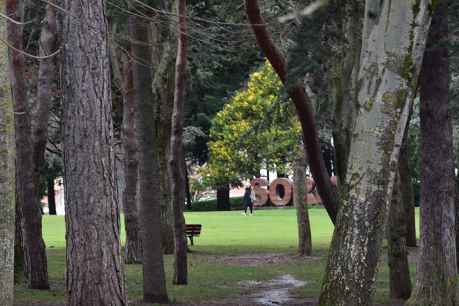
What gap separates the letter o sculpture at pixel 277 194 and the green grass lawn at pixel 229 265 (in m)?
22.6

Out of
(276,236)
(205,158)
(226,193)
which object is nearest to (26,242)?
(276,236)

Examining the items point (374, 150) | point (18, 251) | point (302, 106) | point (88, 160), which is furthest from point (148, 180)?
point (374, 150)

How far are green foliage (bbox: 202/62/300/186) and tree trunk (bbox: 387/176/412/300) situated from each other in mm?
19322

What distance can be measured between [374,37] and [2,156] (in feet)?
13.1

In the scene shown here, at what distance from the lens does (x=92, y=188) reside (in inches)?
422

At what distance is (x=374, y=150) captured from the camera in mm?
9039

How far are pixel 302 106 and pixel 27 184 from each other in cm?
566

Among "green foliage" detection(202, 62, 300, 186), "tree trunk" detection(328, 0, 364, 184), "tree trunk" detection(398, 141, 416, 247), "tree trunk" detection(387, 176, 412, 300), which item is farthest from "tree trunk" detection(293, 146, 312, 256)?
"tree trunk" detection(328, 0, 364, 184)

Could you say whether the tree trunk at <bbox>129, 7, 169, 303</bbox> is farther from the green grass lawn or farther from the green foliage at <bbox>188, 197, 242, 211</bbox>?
the green foliage at <bbox>188, 197, 242, 211</bbox>

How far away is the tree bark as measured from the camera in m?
14.8

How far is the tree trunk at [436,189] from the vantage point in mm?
14977

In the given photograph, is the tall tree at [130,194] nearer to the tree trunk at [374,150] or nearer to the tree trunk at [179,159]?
the tree trunk at [179,159]

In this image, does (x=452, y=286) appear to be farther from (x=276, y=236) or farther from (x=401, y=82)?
(x=276, y=236)

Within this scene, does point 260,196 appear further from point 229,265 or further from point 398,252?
point 398,252
